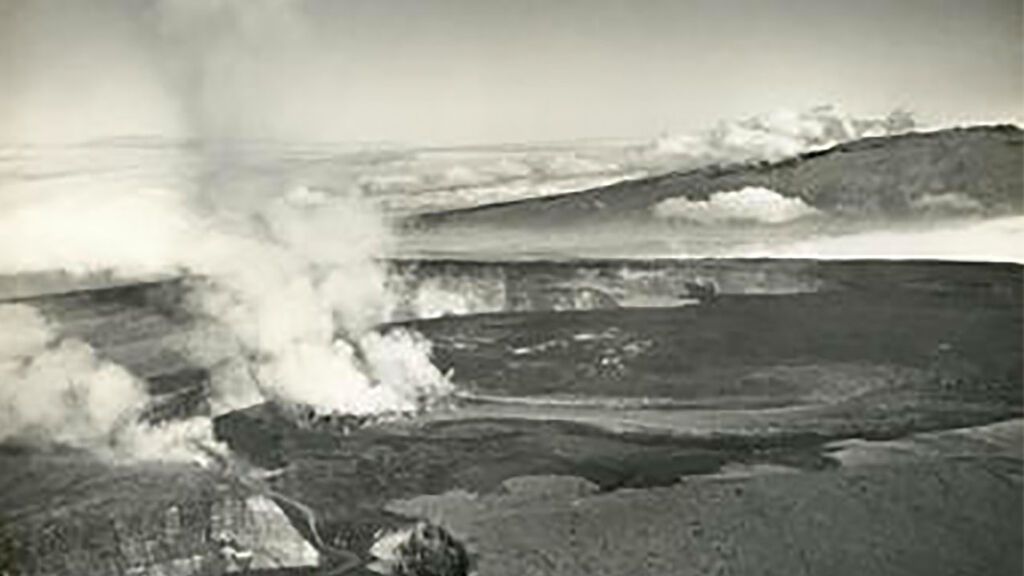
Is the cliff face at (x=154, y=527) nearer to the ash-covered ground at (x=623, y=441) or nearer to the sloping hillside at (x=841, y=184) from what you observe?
the ash-covered ground at (x=623, y=441)

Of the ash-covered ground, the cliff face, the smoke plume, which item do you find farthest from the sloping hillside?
the cliff face

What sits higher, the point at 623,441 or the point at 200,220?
the point at 200,220

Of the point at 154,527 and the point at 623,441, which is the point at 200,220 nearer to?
the point at 154,527

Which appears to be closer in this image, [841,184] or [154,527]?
[154,527]

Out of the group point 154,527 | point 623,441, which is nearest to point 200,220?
point 154,527

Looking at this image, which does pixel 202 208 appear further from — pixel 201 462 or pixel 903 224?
pixel 903 224
